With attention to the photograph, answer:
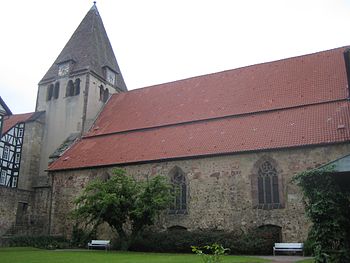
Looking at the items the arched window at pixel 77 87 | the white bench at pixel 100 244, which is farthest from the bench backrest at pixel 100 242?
the arched window at pixel 77 87

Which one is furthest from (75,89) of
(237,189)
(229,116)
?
(237,189)

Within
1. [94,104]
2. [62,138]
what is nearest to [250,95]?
[94,104]

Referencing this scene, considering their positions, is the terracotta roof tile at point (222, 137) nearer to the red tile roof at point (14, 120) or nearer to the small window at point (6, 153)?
the small window at point (6, 153)

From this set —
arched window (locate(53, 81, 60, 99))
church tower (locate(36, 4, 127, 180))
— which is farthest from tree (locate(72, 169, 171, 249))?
arched window (locate(53, 81, 60, 99))

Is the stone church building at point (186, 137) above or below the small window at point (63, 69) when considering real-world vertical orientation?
below

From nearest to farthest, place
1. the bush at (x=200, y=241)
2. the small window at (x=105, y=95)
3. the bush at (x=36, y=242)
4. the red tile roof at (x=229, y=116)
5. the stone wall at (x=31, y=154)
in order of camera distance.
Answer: the bush at (x=200, y=241), the red tile roof at (x=229, y=116), the bush at (x=36, y=242), the stone wall at (x=31, y=154), the small window at (x=105, y=95)

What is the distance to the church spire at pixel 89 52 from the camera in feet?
102

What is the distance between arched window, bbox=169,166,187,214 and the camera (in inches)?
834

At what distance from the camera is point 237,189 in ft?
65.0

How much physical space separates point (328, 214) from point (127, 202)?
11.0 m

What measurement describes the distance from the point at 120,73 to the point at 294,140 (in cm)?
2016

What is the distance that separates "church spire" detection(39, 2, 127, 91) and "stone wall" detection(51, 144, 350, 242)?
11.8 m

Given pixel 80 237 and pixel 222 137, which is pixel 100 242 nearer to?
pixel 80 237

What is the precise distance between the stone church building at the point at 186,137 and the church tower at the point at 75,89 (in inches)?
3.6
